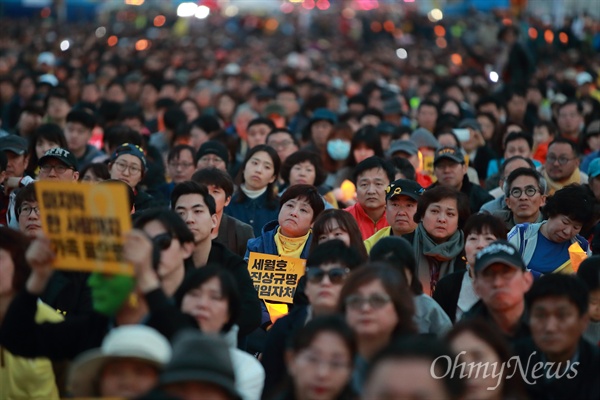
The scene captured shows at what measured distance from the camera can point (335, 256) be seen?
613cm

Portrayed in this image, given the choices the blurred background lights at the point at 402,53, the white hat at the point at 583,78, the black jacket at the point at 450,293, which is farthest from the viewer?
the blurred background lights at the point at 402,53

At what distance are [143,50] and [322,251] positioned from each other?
27.8 metres

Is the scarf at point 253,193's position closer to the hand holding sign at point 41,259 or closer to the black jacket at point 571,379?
the black jacket at point 571,379

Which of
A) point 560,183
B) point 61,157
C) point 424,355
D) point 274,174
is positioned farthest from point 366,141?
point 424,355

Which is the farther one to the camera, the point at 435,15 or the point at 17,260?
the point at 435,15

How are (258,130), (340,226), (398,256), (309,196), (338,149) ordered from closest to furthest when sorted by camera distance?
(398,256) → (340,226) → (309,196) → (338,149) → (258,130)

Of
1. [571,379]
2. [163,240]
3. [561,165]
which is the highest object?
[561,165]

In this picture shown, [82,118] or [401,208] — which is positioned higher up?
[82,118]

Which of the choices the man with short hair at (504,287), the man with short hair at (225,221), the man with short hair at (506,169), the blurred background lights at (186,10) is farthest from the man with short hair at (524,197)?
the blurred background lights at (186,10)

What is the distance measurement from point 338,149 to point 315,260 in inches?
259

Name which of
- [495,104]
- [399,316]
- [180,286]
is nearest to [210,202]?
[180,286]

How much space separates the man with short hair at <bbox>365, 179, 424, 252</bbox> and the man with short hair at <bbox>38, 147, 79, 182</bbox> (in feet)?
8.61

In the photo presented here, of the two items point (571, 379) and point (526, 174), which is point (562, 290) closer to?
point (571, 379)

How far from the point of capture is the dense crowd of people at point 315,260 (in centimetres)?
Answer: 471
